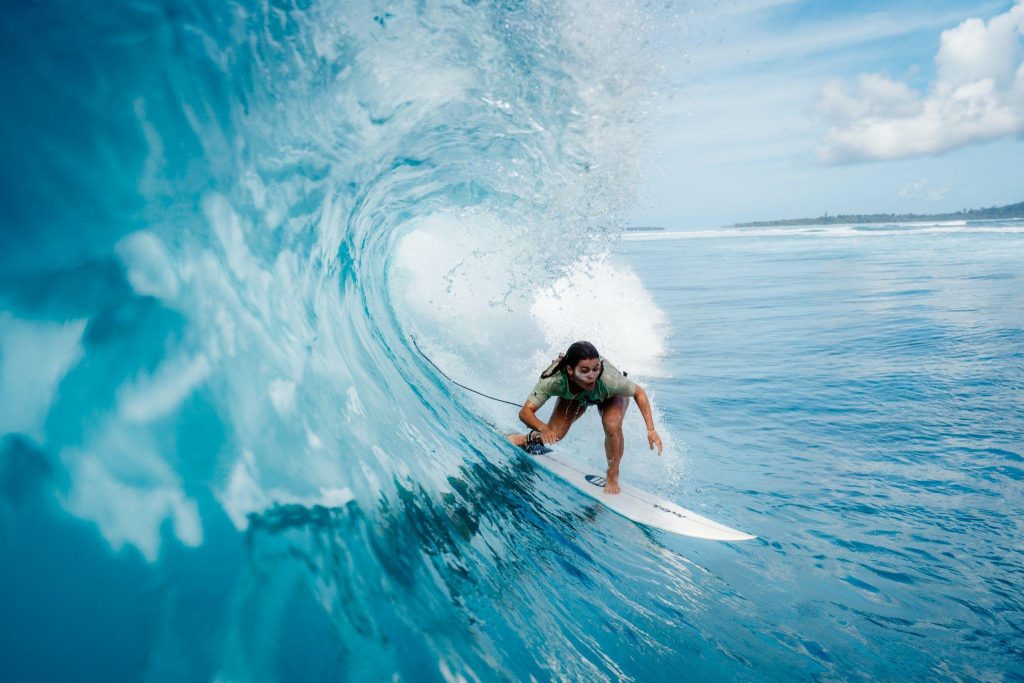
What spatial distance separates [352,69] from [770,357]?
28.9 ft

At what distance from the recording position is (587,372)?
15.6ft

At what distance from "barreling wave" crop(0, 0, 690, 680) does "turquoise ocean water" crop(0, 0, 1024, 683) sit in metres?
0.01

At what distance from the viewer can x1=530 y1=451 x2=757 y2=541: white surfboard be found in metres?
4.53

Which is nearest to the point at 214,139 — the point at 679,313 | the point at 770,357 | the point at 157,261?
the point at 157,261

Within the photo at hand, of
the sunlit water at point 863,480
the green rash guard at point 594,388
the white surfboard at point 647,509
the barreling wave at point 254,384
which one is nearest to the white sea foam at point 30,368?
the barreling wave at point 254,384

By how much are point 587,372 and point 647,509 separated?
1.24 meters

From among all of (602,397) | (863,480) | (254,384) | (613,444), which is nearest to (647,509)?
(613,444)

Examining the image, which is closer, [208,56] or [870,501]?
[208,56]

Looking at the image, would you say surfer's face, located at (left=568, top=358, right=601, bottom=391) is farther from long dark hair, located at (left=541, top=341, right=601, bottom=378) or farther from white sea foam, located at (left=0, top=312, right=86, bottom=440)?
white sea foam, located at (left=0, top=312, right=86, bottom=440)

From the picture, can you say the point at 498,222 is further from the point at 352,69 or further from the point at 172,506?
the point at 172,506

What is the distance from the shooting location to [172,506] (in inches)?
82.2

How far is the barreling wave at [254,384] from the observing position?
1.94 m

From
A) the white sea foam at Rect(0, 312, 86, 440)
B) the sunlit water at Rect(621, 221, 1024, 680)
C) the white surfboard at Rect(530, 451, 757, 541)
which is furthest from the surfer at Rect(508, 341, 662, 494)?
the white sea foam at Rect(0, 312, 86, 440)

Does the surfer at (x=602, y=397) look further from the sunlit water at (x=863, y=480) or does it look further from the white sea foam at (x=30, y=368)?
the white sea foam at (x=30, y=368)
